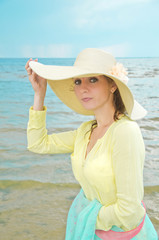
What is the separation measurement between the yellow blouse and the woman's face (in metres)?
0.17

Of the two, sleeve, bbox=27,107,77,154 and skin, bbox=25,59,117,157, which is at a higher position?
skin, bbox=25,59,117,157

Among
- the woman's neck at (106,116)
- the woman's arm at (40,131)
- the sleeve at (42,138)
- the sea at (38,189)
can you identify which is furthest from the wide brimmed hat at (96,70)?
the sea at (38,189)

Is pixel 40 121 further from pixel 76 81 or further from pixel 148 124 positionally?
pixel 148 124

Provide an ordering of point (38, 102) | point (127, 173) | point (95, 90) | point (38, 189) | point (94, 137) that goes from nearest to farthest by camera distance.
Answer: point (127, 173) → point (95, 90) → point (94, 137) → point (38, 102) → point (38, 189)

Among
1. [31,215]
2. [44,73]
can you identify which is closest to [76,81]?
[44,73]

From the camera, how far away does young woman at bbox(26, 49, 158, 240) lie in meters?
1.57

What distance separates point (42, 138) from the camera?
208 centimetres

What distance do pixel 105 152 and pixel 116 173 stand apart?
0.14m

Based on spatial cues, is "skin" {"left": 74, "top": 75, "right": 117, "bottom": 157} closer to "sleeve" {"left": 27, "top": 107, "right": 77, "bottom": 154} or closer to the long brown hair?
the long brown hair

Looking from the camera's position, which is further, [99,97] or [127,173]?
[99,97]

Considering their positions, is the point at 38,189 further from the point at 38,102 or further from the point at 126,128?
the point at 126,128

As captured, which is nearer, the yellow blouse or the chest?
the yellow blouse

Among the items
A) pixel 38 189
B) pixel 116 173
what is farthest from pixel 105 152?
pixel 38 189

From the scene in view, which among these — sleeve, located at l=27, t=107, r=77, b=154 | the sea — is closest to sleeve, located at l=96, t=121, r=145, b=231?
sleeve, located at l=27, t=107, r=77, b=154
